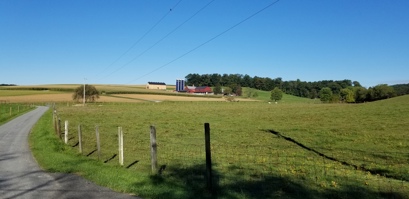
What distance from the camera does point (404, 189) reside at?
9422 mm

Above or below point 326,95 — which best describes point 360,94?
above

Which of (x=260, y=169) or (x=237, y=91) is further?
(x=237, y=91)

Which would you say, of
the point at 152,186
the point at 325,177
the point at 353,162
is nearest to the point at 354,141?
the point at 353,162

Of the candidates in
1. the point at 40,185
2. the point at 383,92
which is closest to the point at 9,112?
the point at 40,185

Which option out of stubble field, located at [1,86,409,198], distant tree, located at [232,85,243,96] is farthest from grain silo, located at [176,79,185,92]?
stubble field, located at [1,86,409,198]

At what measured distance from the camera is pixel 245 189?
8.95 meters

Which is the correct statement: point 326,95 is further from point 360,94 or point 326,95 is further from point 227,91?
point 227,91

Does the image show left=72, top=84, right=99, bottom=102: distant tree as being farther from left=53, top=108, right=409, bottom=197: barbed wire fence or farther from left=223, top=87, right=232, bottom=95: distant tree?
left=53, top=108, right=409, bottom=197: barbed wire fence

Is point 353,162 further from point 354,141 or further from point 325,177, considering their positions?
point 354,141

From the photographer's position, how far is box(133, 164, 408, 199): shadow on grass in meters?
8.09

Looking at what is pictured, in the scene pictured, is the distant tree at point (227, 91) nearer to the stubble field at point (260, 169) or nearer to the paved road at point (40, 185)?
the stubble field at point (260, 169)

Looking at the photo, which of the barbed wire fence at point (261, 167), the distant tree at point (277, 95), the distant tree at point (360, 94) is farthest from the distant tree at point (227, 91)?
the barbed wire fence at point (261, 167)

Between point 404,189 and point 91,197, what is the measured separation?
26.3 ft

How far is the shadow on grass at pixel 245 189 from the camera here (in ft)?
26.5
